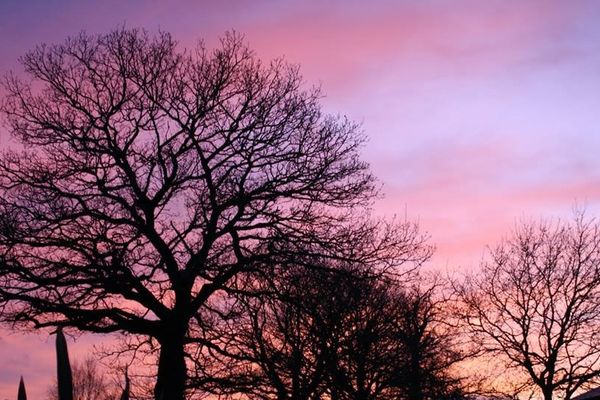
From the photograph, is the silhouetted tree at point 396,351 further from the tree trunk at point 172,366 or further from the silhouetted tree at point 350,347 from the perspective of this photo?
the tree trunk at point 172,366

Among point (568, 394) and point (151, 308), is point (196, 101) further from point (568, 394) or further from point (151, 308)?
point (568, 394)

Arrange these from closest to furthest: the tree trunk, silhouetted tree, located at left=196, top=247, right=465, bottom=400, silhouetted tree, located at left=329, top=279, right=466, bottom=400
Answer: the tree trunk < silhouetted tree, located at left=196, top=247, right=465, bottom=400 < silhouetted tree, located at left=329, top=279, right=466, bottom=400

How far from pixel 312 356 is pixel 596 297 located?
14.4m

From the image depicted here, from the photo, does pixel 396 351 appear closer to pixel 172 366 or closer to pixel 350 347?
pixel 350 347

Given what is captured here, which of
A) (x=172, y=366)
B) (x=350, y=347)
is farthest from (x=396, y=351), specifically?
(x=172, y=366)

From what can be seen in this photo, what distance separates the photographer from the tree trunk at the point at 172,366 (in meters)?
23.0

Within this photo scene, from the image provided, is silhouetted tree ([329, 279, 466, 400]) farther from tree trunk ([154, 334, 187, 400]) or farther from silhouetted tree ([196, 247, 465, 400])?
tree trunk ([154, 334, 187, 400])

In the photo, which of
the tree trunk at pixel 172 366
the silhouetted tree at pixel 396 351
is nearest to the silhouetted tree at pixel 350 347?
the silhouetted tree at pixel 396 351

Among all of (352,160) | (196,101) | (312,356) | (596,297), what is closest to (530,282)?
(596,297)

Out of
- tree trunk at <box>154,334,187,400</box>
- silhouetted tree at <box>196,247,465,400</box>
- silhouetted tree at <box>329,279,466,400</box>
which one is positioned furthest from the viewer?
silhouetted tree at <box>329,279,466,400</box>

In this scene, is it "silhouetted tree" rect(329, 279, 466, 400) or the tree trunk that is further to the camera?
"silhouetted tree" rect(329, 279, 466, 400)

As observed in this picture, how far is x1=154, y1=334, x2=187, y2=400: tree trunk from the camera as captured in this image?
22984 millimetres

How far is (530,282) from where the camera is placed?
43.7 m

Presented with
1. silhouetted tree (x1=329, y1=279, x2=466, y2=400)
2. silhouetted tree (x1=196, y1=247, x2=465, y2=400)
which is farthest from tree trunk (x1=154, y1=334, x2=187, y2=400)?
silhouetted tree (x1=329, y1=279, x2=466, y2=400)
